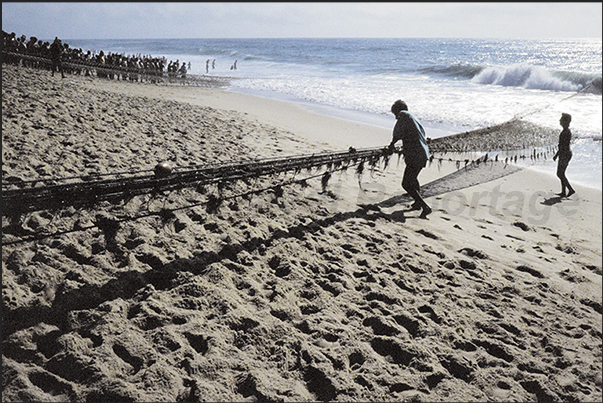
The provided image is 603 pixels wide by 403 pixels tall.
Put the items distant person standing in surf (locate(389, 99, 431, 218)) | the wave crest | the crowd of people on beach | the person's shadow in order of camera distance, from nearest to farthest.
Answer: distant person standing in surf (locate(389, 99, 431, 218)), the person's shadow, the crowd of people on beach, the wave crest

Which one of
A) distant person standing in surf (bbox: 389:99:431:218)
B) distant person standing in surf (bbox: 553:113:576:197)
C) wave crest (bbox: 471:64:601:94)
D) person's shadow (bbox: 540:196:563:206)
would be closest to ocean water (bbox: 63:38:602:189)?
wave crest (bbox: 471:64:601:94)

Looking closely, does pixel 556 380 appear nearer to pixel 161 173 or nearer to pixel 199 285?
pixel 199 285

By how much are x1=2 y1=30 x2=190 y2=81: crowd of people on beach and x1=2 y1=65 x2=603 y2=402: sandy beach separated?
28.9ft

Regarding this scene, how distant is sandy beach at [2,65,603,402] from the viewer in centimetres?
215

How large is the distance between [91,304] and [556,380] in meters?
3.26

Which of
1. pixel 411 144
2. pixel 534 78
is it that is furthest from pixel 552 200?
pixel 534 78

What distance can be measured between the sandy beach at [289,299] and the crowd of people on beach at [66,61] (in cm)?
881

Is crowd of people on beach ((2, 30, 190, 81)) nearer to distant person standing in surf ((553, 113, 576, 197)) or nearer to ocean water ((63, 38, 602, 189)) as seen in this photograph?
ocean water ((63, 38, 602, 189))

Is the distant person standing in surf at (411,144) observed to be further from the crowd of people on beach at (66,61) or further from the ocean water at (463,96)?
the crowd of people on beach at (66,61)

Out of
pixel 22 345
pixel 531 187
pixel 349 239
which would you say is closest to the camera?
pixel 22 345

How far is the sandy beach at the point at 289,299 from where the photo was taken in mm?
2154

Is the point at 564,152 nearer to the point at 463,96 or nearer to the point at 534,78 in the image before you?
the point at 463,96

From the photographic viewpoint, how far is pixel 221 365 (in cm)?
221

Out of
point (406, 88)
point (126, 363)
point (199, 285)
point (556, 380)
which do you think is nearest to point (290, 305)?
point (199, 285)
